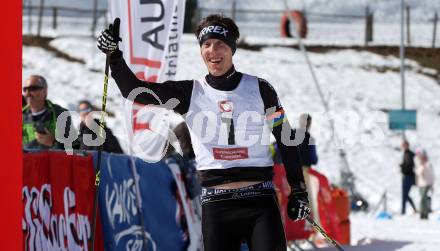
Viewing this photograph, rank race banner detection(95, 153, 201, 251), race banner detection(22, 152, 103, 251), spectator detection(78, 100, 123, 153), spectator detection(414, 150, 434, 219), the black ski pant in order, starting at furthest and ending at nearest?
spectator detection(414, 150, 434, 219), spectator detection(78, 100, 123, 153), race banner detection(95, 153, 201, 251), race banner detection(22, 152, 103, 251), the black ski pant

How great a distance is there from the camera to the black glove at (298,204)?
16.5 ft

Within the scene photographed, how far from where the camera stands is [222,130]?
5070 millimetres

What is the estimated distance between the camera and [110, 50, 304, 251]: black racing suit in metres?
4.88

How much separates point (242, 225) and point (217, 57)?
38.2 inches

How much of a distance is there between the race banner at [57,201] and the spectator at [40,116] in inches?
50.3

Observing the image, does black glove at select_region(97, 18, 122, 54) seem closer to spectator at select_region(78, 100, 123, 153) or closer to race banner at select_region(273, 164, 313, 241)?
spectator at select_region(78, 100, 123, 153)

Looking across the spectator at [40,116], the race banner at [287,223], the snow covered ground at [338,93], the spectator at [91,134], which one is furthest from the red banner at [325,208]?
the snow covered ground at [338,93]

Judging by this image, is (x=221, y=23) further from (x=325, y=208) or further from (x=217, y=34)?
(x=325, y=208)

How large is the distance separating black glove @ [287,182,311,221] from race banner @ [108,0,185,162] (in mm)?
3413

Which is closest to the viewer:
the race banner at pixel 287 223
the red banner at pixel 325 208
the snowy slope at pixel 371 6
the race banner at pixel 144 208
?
the race banner at pixel 144 208

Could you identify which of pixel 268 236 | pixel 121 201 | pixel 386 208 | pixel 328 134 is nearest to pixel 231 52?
pixel 268 236

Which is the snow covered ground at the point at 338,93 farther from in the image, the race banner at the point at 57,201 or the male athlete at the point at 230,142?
→ the male athlete at the point at 230,142

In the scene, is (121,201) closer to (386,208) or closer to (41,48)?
(386,208)

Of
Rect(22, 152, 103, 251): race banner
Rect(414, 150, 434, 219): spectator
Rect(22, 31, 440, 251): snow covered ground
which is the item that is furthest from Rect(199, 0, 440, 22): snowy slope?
Rect(22, 152, 103, 251): race banner
